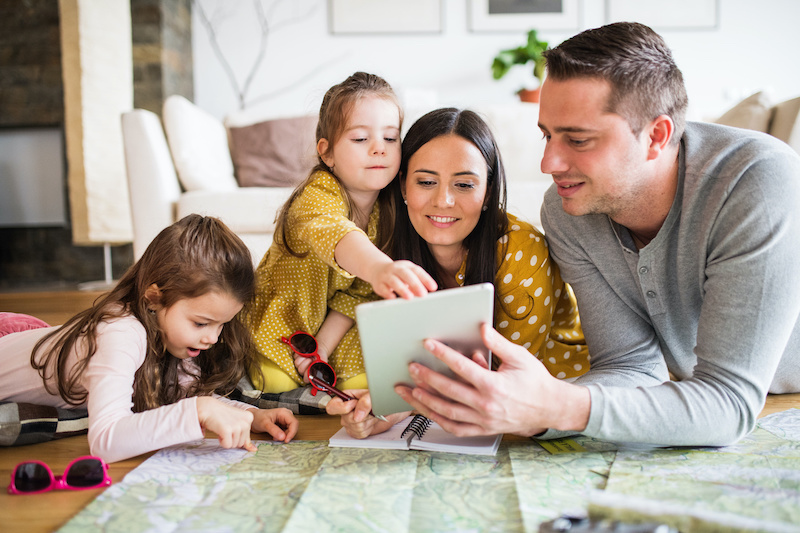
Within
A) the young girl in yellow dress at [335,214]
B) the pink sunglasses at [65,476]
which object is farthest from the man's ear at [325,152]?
the pink sunglasses at [65,476]

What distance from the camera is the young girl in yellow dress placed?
1.50m

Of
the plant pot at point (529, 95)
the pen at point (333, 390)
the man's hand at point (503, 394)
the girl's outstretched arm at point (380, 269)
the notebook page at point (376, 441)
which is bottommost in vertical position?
the notebook page at point (376, 441)

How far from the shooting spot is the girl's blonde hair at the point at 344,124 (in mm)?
1530

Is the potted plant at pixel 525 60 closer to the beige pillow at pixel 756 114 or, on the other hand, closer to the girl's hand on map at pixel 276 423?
the beige pillow at pixel 756 114

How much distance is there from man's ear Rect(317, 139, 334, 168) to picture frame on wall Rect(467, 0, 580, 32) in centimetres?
329

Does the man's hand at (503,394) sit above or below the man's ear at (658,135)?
below

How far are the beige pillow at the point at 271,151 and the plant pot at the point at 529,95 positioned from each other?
4.69 ft

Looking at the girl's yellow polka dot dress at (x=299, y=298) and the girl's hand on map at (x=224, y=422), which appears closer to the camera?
the girl's hand on map at (x=224, y=422)

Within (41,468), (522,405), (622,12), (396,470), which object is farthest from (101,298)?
(622,12)

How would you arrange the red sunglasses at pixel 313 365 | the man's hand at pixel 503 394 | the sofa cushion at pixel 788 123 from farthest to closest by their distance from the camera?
the sofa cushion at pixel 788 123 → the red sunglasses at pixel 313 365 → the man's hand at pixel 503 394

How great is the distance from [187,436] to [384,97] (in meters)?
0.91

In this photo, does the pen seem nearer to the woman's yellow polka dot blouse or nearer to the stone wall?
the woman's yellow polka dot blouse

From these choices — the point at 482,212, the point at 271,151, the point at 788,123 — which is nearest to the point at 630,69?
the point at 482,212

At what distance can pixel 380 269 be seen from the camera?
1.04 meters
